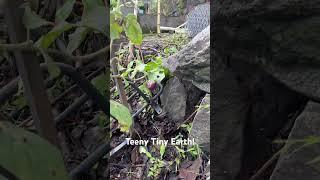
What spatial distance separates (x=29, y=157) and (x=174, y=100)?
2.68ft

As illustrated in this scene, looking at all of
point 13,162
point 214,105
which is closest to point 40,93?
point 13,162

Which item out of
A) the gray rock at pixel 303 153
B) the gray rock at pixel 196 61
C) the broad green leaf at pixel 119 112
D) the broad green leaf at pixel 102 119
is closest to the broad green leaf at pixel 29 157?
the broad green leaf at pixel 119 112

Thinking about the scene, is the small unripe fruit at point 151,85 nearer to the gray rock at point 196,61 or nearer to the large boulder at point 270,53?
the gray rock at point 196,61

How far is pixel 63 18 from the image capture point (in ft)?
0.79

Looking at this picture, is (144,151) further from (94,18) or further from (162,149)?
(94,18)

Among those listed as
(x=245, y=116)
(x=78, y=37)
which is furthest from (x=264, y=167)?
(x=78, y=37)

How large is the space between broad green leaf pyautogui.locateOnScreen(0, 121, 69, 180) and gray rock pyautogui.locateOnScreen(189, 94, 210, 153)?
699 mm

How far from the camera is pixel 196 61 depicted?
2.91 feet

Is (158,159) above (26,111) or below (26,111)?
below

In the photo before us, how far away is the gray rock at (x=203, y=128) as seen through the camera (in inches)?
34.9

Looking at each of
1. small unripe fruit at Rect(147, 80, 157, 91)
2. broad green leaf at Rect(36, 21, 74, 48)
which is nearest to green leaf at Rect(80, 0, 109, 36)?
broad green leaf at Rect(36, 21, 74, 48)

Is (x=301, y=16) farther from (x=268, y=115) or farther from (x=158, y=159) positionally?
(x=158, y=159)

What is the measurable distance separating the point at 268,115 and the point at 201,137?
0.74 feet

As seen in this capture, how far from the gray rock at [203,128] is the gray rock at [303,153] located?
26cm
